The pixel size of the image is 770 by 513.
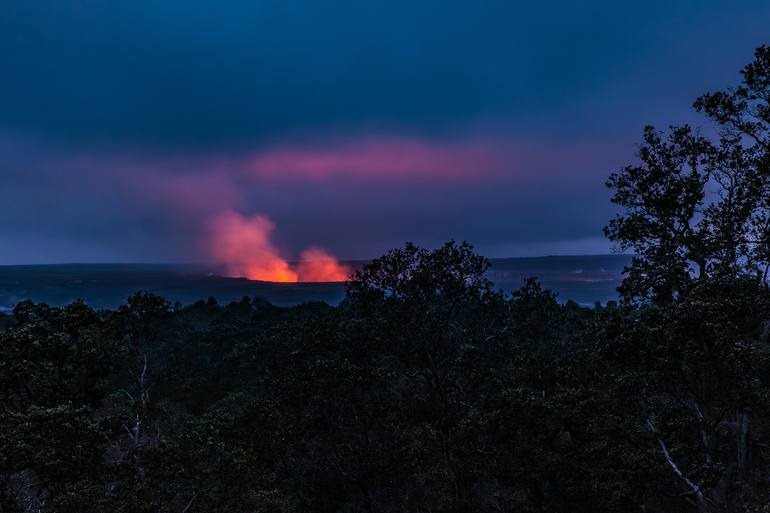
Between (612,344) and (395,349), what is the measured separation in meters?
13.9

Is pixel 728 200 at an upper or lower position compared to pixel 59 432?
upper

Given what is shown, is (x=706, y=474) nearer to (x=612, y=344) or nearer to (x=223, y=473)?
(x=612, y=344)

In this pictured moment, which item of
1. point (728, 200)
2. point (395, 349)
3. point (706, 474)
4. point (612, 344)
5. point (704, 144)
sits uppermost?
point (704, 144)

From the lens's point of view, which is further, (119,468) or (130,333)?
(130,333)

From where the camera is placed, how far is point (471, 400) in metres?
30.1

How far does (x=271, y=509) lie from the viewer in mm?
20219

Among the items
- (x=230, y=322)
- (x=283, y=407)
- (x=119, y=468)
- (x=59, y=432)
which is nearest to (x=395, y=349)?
(x=283, y=407)

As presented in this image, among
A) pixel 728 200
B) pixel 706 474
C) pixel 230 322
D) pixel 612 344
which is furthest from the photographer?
pixel 230 322

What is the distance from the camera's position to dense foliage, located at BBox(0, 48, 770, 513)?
1595 centimetres

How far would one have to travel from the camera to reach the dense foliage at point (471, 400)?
1595cm

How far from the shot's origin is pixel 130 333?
3056 centimetres

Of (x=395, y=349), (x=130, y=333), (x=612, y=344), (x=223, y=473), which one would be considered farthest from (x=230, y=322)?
(x=612, y=344)

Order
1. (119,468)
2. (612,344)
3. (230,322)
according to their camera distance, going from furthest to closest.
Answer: (230,322), (119,468), (612,344)

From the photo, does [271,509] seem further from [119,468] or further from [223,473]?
[119,468]
